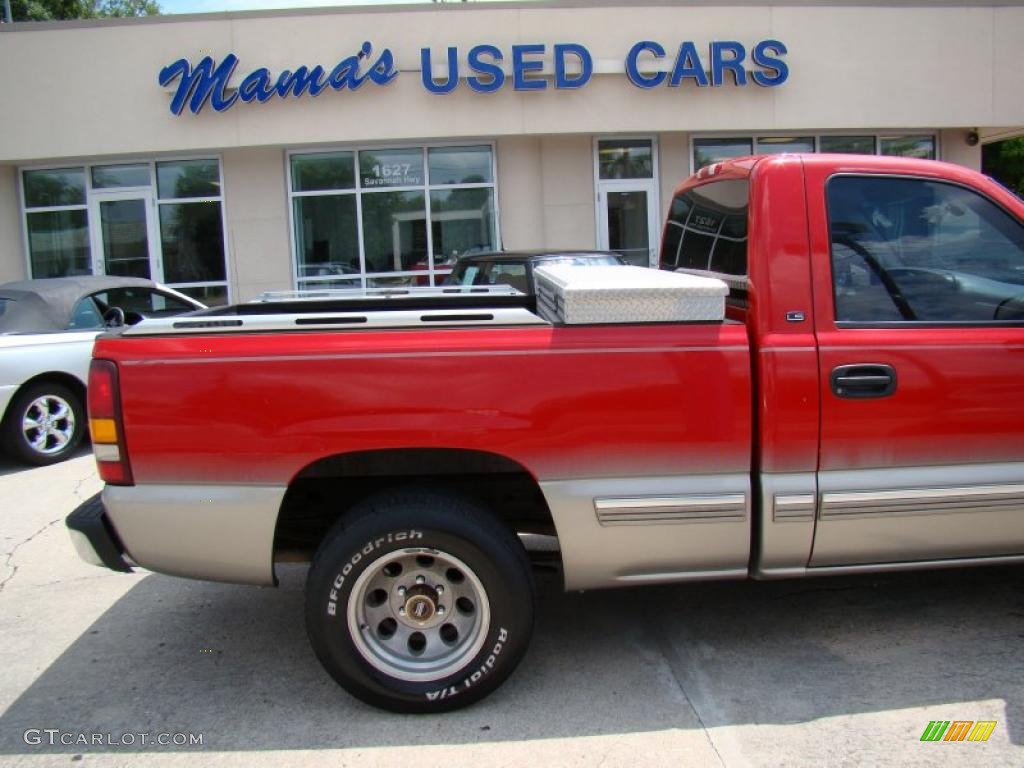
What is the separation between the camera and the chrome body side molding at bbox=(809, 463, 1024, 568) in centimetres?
320

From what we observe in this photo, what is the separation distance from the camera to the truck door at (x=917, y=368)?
319cm

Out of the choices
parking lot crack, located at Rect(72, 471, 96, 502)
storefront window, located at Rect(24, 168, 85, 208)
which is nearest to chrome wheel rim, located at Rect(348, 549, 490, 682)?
parking lot crack, located at Rect(72, 471, 96, 502)

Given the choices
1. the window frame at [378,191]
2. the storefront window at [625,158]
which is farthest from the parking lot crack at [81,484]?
the storefront window at [625,158]

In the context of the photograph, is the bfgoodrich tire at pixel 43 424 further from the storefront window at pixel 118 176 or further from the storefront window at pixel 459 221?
the storefront window at pixel 118 176

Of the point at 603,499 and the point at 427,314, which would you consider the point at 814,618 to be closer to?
the point at 603,499

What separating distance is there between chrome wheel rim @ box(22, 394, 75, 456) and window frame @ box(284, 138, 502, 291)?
6643mm

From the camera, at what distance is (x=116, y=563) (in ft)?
10.7

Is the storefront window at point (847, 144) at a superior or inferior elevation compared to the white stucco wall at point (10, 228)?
superior

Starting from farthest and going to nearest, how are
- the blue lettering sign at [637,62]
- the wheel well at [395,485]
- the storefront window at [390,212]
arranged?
the storefront window at [390,212] < the blue lettering sign at [637,62] < the wheel well at [395,485]

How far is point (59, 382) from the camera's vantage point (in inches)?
298

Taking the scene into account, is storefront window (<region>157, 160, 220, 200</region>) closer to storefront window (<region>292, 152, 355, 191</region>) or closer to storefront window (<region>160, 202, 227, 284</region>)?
storefront window (<region>160, 202, 227, 284</region>)

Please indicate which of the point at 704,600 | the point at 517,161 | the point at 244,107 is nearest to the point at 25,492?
the point at 704,600

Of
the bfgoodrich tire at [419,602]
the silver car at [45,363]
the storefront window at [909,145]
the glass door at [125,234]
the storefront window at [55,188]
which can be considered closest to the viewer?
the bfgoodrich tire at [419,602]

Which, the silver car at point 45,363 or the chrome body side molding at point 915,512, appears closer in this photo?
the chrome body side molding at point 915,512
